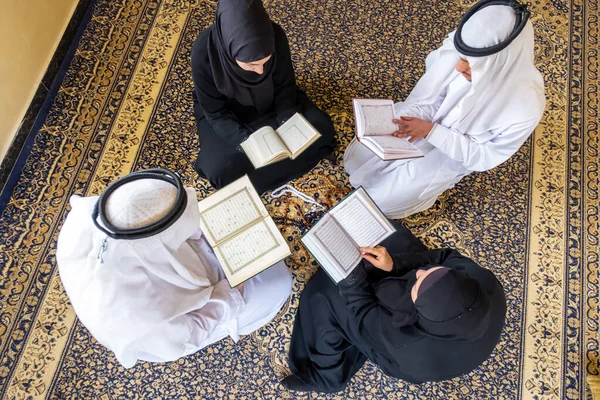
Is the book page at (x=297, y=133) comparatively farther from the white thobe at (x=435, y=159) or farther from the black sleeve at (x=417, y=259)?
the black sleeve at (x=417, y=259)

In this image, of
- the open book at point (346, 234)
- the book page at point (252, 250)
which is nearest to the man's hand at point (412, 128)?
the open book at point (346, 234)

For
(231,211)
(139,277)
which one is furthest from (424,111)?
(139,277)

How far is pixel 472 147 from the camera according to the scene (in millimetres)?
1919

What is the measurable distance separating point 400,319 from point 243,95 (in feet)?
4.25

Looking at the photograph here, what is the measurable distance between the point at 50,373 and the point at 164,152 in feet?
4.27

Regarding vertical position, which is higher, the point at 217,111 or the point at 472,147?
the point at 472,147

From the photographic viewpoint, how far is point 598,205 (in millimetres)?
2473

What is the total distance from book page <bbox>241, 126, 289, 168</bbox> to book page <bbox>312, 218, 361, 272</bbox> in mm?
440

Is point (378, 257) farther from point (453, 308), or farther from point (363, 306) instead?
point (453, 308)

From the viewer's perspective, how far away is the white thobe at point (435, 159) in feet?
6.20

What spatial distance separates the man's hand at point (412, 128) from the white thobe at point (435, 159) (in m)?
0.06

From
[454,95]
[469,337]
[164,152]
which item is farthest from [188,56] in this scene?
[469,337]

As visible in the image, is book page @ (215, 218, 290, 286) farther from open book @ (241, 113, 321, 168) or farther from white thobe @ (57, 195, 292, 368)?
open book @ (241, 113, 321, 168)

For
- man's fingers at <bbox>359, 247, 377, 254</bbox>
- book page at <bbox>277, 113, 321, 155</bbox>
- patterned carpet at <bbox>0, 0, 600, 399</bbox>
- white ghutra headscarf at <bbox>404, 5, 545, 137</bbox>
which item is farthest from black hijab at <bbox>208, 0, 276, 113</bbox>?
man's fingers at <bbox>359, 247, 377, 254</bbox>
